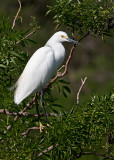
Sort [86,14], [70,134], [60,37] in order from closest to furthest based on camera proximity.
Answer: [70,134]
[86,14]
[60,37]

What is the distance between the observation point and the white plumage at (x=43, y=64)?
1.99 meters

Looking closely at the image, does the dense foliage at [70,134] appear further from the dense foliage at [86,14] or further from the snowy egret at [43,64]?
the snowy egret at [43,64]

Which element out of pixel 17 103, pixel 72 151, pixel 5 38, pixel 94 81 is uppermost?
pixel 5 38

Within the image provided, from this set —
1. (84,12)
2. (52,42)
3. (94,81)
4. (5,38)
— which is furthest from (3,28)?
(94,81)

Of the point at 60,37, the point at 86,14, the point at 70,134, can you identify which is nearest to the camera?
the point at 70,134

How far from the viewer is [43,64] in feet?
6.79

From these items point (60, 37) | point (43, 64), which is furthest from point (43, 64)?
point (60, 37)

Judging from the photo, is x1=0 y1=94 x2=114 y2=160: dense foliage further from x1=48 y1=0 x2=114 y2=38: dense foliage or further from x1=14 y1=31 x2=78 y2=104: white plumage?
x1=14 y1=31 x2=78 y2=104: white plumage

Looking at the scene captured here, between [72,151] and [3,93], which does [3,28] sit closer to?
[3,93]

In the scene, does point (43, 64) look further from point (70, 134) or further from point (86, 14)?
point (70, 134)

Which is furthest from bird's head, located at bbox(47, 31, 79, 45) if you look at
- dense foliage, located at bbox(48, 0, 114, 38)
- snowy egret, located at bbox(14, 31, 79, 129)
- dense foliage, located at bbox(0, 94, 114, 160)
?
dense foliage, located at bbox(0, 94, 114, 160)

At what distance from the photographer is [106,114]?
1.34 m

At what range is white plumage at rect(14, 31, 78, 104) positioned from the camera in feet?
6.54

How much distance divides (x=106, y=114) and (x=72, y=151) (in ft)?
0.61
